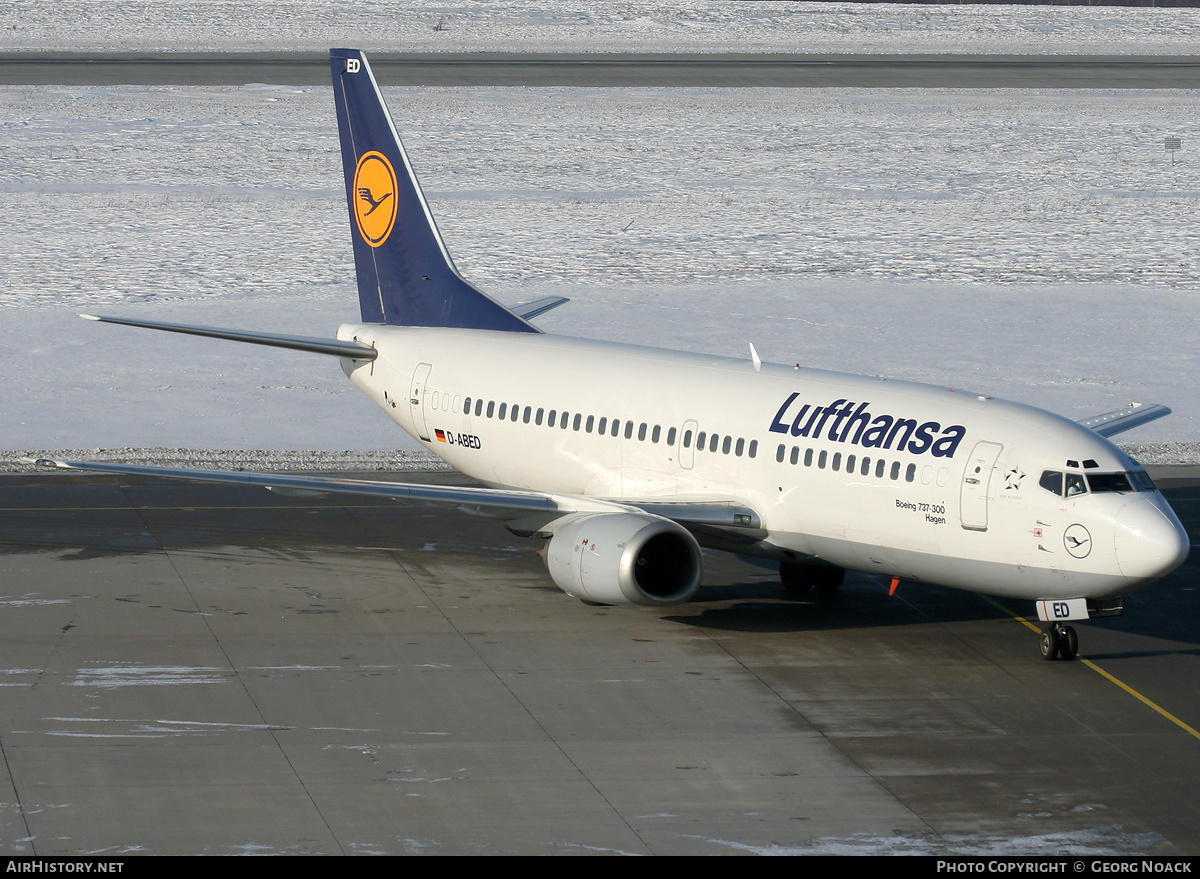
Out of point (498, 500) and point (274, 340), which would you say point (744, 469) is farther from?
point (274, 340)

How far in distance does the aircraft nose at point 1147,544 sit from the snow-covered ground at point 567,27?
78582 mm

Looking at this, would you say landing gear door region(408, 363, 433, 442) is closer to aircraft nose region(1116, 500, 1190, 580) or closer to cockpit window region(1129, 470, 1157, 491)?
cockpit window region(1129, 470, 1157, 491)

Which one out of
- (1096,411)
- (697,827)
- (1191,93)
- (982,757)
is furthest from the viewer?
(1191,93)

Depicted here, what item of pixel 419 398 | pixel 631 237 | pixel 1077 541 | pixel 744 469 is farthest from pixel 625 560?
pixel 631 237

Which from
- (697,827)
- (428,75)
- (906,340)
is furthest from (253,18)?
(697,827)

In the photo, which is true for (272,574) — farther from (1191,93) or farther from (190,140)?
(1191,93)

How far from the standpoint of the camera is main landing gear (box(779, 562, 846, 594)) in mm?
28266

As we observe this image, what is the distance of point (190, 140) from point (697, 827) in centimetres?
5711

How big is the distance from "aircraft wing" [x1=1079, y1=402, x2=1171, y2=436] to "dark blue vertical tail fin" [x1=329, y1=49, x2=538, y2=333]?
11548mm

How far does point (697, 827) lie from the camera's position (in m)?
18.2

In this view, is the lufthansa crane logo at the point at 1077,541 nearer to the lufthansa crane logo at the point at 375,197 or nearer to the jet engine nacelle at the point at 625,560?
the jet engine nacelle at the point at 625,560

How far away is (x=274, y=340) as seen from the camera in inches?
1207

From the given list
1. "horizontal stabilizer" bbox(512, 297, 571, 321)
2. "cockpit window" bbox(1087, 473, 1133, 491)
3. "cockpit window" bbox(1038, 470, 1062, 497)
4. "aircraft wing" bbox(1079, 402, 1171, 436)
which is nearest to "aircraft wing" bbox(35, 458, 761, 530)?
"cockpit window" bbox(1038, 470, 1062, 497)

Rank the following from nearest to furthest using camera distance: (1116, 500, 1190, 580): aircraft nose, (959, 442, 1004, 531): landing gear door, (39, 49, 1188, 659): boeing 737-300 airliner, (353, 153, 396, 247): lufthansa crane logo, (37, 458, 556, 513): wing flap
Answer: (1116, 500, 1190, 580): aircraft nose < (39, 49, 1188, 659): boeing 737-300 airliner < (959, 442, 1004, 531): landing gear door < (37, 458, 556, 513): wing flap < (353, 153, 396, 247): lufthansa crane logo
